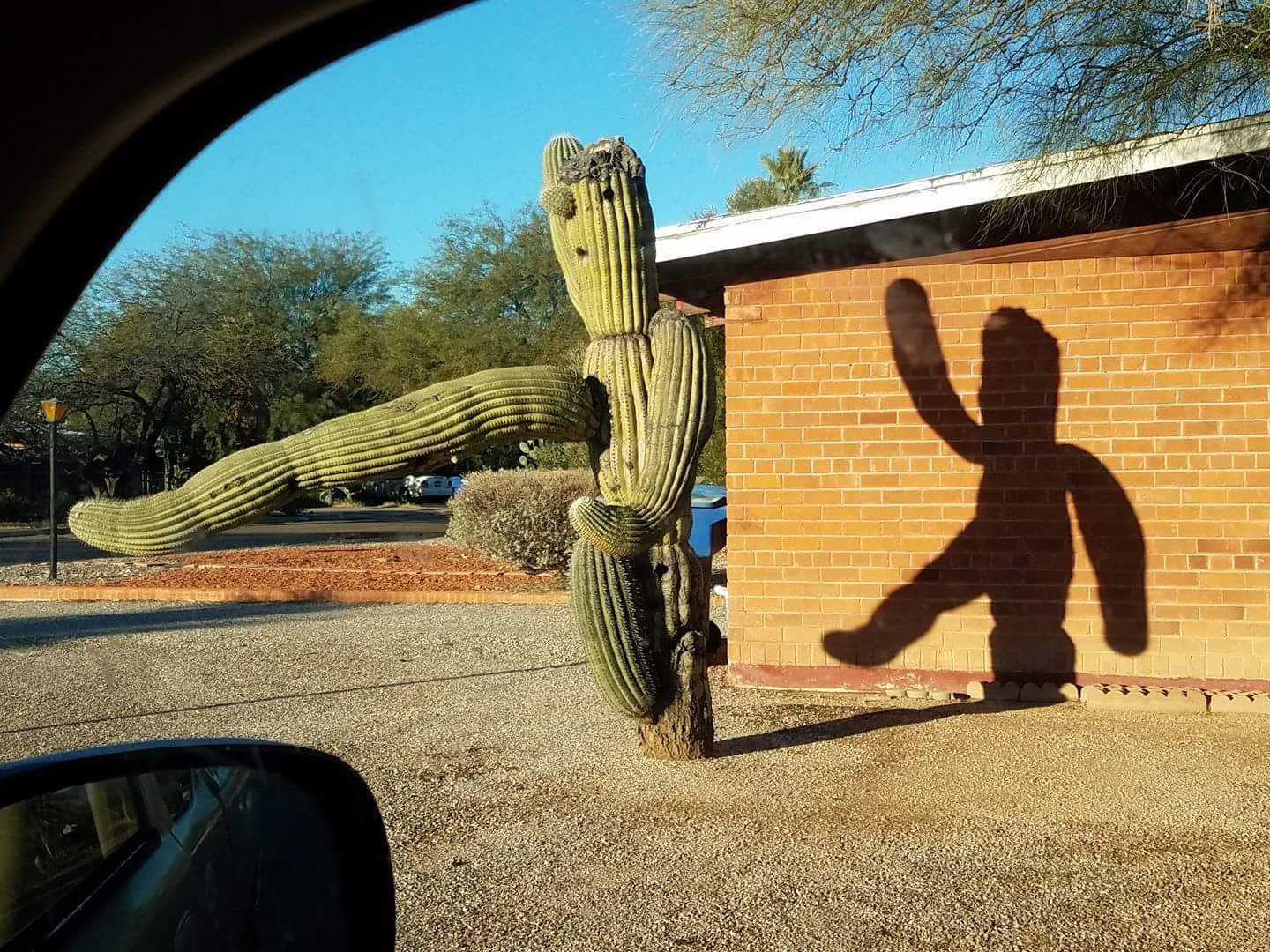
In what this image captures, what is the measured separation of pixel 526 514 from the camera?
50.5 ft

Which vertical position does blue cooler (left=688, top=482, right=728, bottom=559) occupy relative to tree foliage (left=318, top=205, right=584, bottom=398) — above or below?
below

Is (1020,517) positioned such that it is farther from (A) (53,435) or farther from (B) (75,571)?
(B) (75,571)

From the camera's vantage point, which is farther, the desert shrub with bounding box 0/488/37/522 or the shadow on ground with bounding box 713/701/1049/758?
the desert shrub with bounding box 0/488/37/522

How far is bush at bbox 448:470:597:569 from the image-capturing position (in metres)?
15.4

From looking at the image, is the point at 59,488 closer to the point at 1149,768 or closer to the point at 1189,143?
the point at 1149,768

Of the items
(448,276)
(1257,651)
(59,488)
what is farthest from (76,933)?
(448,276)

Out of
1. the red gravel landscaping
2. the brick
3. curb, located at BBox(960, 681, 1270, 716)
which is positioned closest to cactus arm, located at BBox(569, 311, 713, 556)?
curb, located at BBox(960, 681, 1270, 716)

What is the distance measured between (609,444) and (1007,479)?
3182mm

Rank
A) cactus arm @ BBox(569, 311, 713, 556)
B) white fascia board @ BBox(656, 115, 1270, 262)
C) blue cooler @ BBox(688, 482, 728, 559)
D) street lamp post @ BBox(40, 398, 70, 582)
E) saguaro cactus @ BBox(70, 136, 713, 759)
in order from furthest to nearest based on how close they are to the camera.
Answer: blue cooler @ BBox(688, 482, 728, 559) → white fascia board @ BBox(656, 115, 1270, 262) → cactus arm @ BBox(569, 311, 713, 556) → street lamp post @ BBox(40, 398, 70, 582) → saguaro cactus @ BBox(70, 136, 713, 759)

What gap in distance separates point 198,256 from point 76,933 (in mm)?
5135

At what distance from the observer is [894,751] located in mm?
7023

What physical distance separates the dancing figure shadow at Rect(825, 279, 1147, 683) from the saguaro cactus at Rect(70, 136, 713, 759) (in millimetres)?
2478

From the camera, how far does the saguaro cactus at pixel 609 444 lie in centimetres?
566

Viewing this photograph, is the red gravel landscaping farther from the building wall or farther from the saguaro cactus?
the saguaro cactus
